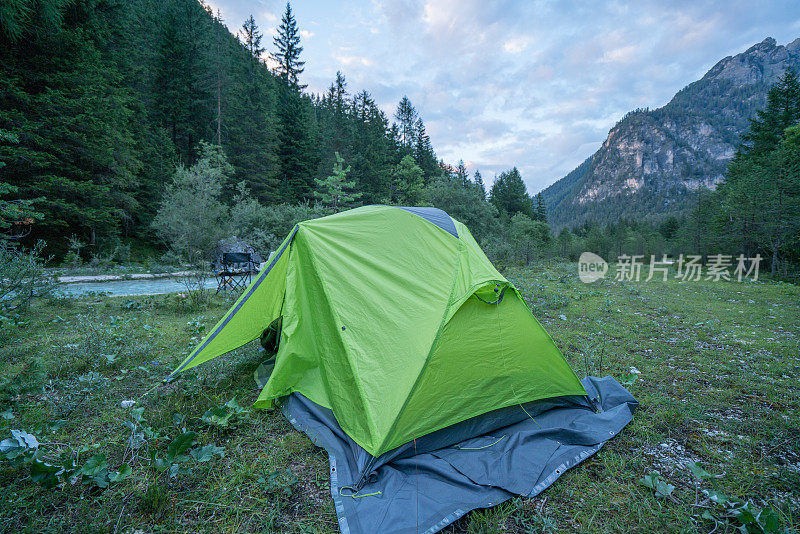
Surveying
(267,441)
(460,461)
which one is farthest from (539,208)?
(267,441)

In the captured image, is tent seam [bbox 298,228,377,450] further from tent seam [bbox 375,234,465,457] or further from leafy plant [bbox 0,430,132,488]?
leafy plant [bbox 0,430,132,488]

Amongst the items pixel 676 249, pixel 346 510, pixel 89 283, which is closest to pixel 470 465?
pixel 346 510

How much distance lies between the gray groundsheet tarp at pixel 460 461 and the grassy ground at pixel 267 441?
9cm

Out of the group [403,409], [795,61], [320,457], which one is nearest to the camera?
[403,409]

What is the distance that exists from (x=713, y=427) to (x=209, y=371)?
496cm

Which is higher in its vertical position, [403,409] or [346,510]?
[403,409]

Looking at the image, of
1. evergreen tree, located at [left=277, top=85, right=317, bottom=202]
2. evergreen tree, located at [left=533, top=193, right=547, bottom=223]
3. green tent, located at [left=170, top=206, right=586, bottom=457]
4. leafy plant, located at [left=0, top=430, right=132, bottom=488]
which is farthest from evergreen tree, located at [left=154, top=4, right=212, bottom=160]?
evergreen tree, located at [left=533, top=193, right=547, bottom=223]

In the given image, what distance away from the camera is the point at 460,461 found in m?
2.26

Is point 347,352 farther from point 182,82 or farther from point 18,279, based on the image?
point 182,82

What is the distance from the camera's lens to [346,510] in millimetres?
1855

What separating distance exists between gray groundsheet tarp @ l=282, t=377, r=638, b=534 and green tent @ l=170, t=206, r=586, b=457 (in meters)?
0.16

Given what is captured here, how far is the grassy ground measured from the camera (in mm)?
1821

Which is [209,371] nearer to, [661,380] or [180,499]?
[180,499]

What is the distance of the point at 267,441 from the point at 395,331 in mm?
1360
